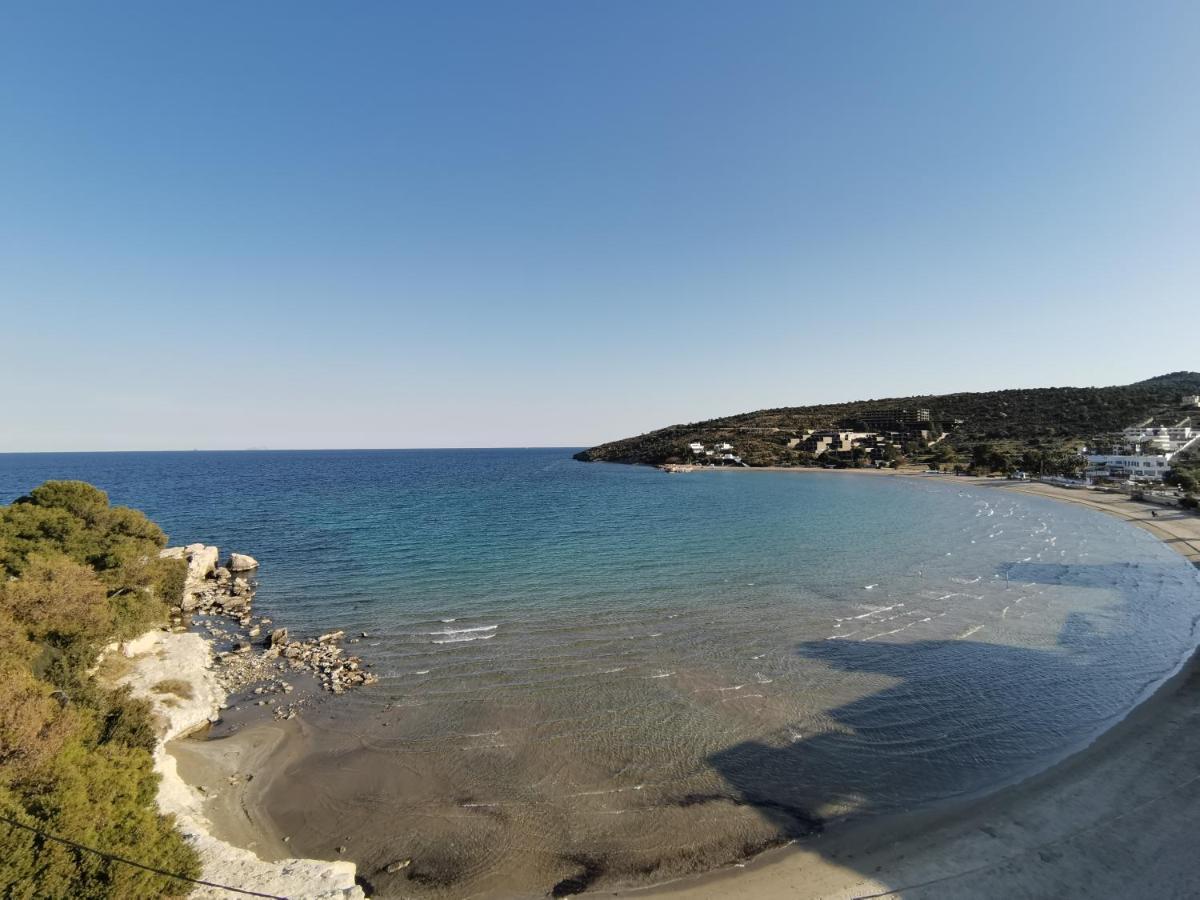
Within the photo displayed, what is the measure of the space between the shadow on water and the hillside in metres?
111

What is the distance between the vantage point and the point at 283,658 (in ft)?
73.1

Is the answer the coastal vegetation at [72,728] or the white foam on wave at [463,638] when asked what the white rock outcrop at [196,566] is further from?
the white foam on wave at [463,638]

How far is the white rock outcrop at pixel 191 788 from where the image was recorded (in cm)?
1002

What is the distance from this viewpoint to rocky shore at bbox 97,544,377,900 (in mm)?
10297

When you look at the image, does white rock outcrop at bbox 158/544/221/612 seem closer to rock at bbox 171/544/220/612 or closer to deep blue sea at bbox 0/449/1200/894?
rock at bbox 171/544/220/612

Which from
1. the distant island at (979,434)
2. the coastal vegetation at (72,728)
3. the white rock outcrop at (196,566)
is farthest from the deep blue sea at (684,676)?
the distant island at (979,434)

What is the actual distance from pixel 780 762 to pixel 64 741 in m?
16.7

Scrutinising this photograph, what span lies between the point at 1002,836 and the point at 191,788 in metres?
20.0

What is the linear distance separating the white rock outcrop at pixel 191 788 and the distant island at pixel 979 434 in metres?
113

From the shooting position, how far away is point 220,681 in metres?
20.1

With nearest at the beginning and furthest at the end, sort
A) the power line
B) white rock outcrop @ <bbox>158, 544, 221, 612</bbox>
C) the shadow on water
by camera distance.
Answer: the power line < the shadow on water < white rock outcrop @ <bbox>158, 544, 221, 612</bbox>

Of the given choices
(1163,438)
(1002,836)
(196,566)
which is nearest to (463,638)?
(1002,836)

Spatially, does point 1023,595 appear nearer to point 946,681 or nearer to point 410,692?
point 946,681

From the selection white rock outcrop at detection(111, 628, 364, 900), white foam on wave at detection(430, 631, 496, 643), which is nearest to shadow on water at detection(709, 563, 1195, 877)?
white rock outcrop at detection(111, 628, 364, 900)
